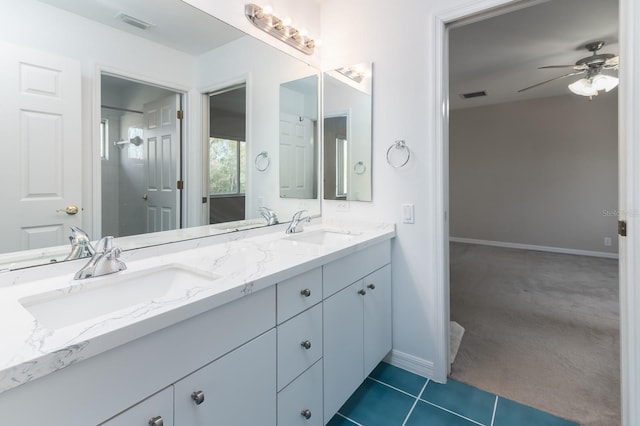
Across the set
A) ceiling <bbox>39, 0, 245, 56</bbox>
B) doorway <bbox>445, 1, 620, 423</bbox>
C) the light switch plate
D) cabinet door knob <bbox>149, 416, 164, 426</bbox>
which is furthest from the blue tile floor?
doorway <bbox>445, 1, 620, 423</bbox>

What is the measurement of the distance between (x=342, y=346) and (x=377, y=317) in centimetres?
39

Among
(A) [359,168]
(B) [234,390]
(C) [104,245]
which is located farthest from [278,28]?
(B) [234,390]

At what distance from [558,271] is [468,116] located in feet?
10.1

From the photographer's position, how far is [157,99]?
1394 mm

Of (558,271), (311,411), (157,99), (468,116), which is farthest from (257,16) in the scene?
(468,116)

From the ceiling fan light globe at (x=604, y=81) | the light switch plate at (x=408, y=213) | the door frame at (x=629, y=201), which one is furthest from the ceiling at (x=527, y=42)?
the light switch plate at (x=408, y=213)

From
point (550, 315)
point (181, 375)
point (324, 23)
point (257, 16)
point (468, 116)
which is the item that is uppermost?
point (468, 116)

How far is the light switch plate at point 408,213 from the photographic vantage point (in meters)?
1.92

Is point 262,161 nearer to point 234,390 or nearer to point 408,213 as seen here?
point 408,213

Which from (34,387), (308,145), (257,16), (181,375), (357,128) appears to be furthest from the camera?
(308,145)

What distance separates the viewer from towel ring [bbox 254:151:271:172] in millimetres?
1938

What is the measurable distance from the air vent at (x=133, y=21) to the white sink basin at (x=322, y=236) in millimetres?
1197

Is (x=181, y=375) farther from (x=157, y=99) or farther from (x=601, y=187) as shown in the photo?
(x=601, y=187)

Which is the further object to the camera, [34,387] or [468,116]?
[468,116]
